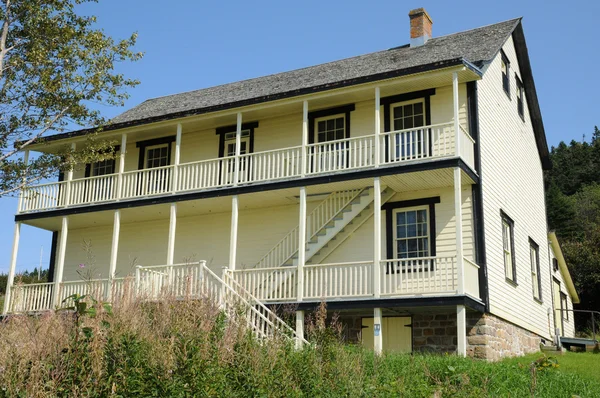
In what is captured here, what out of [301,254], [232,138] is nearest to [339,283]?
[301,254]

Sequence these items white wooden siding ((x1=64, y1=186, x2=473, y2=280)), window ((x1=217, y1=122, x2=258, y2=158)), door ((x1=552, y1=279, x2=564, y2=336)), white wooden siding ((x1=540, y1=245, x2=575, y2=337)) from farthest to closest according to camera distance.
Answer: white wooden siding ((x1=540, y1=245, x2=575, y2=337))
door ((x1=552, y1=279, x2=564, y2=336))
window ((x1=217, y1=122, x2=258, y2=158))
white wooden siding ((x1=64, y1=186, x2=473, y2=280))

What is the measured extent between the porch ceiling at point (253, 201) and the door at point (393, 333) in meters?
3.27

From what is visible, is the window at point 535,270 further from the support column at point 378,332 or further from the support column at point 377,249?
the support column at point 378,332

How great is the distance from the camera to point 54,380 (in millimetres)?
8227

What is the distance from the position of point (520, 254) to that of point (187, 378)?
14720 millimetres

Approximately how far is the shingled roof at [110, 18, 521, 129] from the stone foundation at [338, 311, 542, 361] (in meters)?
5.89

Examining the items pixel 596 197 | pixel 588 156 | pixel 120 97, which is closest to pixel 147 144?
pixel 120 97

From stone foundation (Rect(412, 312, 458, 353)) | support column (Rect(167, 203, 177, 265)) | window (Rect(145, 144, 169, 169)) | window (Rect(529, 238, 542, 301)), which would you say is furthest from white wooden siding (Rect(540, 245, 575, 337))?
window (Rect(145, 144, 169, 169))

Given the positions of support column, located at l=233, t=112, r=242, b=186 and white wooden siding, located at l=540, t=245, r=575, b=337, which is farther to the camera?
white wooden siding, located at l=540, t=245, r=575, b=337

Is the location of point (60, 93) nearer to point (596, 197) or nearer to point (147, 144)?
point (147, 144)

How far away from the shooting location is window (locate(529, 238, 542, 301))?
22.4 metres

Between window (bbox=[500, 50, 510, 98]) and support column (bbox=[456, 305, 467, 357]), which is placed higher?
window (bbox=[500, 50, 510, 98])

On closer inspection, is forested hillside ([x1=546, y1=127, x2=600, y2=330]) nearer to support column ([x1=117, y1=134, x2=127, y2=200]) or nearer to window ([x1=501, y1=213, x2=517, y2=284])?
window ([x1=501, y1=213, x2=517, y2=284])

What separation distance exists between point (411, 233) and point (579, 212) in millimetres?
41117
